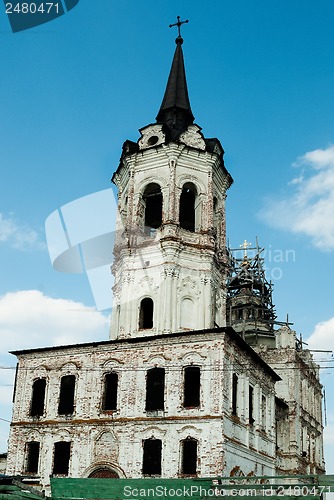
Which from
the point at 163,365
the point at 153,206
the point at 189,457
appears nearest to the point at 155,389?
the point at 163,365

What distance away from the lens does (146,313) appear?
1275 inches

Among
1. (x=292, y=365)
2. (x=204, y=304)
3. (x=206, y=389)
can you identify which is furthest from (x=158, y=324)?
(x=292, y=365)

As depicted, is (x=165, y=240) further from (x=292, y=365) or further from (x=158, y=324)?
(x=292, y=365)

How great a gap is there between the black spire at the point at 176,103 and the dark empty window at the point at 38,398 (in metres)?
15.5

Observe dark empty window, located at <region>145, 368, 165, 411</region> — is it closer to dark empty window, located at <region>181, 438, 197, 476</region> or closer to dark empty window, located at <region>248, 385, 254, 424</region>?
dark empty window, located at <region>181, 438, 197, 476</region>

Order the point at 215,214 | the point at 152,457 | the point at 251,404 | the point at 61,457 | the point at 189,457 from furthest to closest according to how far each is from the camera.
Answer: the point at 215,214 → the point at 251,404 → the point at 61,457 → the point at 152,457 → the point at 189,457

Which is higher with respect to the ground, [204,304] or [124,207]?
[124,207]

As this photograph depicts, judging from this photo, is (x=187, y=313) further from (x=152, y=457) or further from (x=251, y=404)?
(x=152, y=457)

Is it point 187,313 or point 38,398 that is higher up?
point 187,313

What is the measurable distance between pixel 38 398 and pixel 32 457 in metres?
2.66

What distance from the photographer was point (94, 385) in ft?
93.2

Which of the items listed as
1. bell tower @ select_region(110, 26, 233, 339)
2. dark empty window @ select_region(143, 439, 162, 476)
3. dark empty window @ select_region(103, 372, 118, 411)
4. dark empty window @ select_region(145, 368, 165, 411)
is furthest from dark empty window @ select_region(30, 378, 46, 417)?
dark empty window @ select_region(143, 439, 162, 476)

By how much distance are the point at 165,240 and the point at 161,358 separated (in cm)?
702

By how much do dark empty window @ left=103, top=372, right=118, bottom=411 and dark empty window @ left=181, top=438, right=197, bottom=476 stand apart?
3858mm
